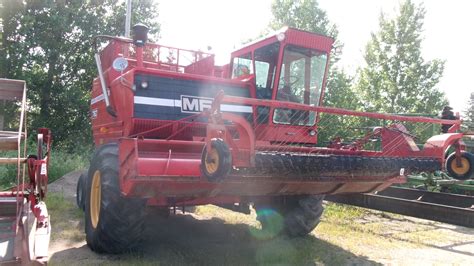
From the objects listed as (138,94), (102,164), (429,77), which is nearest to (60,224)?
(102,164)

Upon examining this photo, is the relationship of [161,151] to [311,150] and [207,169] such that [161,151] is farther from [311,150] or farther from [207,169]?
[311,150]

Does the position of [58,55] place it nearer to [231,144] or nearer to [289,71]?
[289,71]

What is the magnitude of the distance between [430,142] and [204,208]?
520cm

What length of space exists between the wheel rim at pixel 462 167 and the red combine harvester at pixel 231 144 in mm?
12

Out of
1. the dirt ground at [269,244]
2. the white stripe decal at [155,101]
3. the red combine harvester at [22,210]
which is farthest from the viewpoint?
the white stripe decal at [155,101]

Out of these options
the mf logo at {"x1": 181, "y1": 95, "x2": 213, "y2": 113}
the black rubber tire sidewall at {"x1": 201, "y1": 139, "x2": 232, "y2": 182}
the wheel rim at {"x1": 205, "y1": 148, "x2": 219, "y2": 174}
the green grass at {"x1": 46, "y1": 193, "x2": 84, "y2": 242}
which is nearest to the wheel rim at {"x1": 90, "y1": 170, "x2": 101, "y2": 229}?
the green grass at {"x1": 46, "y1": 193, "x2": 84, "y2": 242}

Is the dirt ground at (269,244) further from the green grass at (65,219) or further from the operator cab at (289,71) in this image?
the operator cab at (289,71)

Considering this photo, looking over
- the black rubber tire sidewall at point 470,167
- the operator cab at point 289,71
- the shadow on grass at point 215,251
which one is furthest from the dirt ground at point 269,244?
the operator cab at point 289,71

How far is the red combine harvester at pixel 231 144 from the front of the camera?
13.8 feet

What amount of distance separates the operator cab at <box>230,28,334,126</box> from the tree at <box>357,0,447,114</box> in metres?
18.7

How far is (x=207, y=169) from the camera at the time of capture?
394 centimetres

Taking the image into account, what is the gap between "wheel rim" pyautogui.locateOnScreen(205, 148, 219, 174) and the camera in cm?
382

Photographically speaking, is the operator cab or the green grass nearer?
the operator cab

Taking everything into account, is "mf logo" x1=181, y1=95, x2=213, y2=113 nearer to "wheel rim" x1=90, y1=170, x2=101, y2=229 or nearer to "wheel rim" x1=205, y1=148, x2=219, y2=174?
"wheel rim" x1=90, y1=170, x2=101, y2=229
